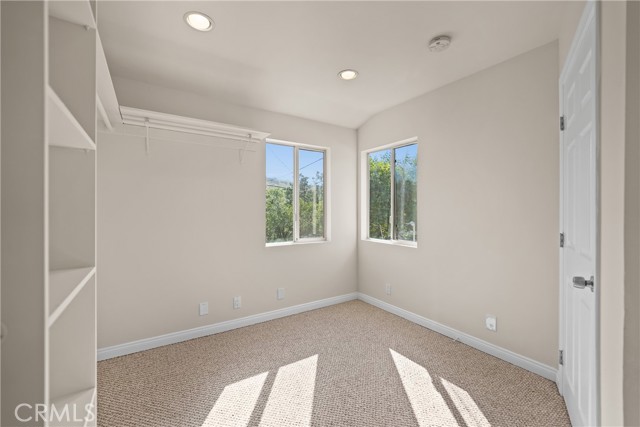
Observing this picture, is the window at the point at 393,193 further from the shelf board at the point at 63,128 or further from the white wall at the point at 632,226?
the shelf board at the point at 63,128

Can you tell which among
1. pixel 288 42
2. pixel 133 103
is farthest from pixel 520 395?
pixel 133 103

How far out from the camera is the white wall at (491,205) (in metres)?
2.11

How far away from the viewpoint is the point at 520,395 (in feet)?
6.25

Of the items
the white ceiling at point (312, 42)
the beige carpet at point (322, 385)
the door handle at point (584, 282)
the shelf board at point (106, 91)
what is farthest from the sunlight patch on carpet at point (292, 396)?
the white ceiling at point (312, 42)

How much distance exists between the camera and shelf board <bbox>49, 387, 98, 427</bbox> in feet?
3.43

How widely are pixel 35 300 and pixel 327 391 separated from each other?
1.81 meters

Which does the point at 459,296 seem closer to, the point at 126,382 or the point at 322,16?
the point at 322,16

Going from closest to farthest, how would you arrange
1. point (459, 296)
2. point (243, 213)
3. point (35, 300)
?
point (35, 300), point (459, 296), point (243, 213)

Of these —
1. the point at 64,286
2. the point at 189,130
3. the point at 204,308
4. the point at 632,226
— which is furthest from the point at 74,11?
the point at 204,308

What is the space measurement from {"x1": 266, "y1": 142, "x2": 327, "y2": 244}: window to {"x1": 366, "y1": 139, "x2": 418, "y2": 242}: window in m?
0.64

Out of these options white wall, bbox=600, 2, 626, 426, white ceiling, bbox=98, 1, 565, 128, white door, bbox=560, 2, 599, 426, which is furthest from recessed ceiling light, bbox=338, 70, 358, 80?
white wall, bbox=600, 2, 626, 426

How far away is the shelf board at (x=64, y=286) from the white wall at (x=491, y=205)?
266 cm

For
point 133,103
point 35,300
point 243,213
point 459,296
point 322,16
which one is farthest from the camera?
point 243,213

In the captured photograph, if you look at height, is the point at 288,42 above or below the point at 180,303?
above
